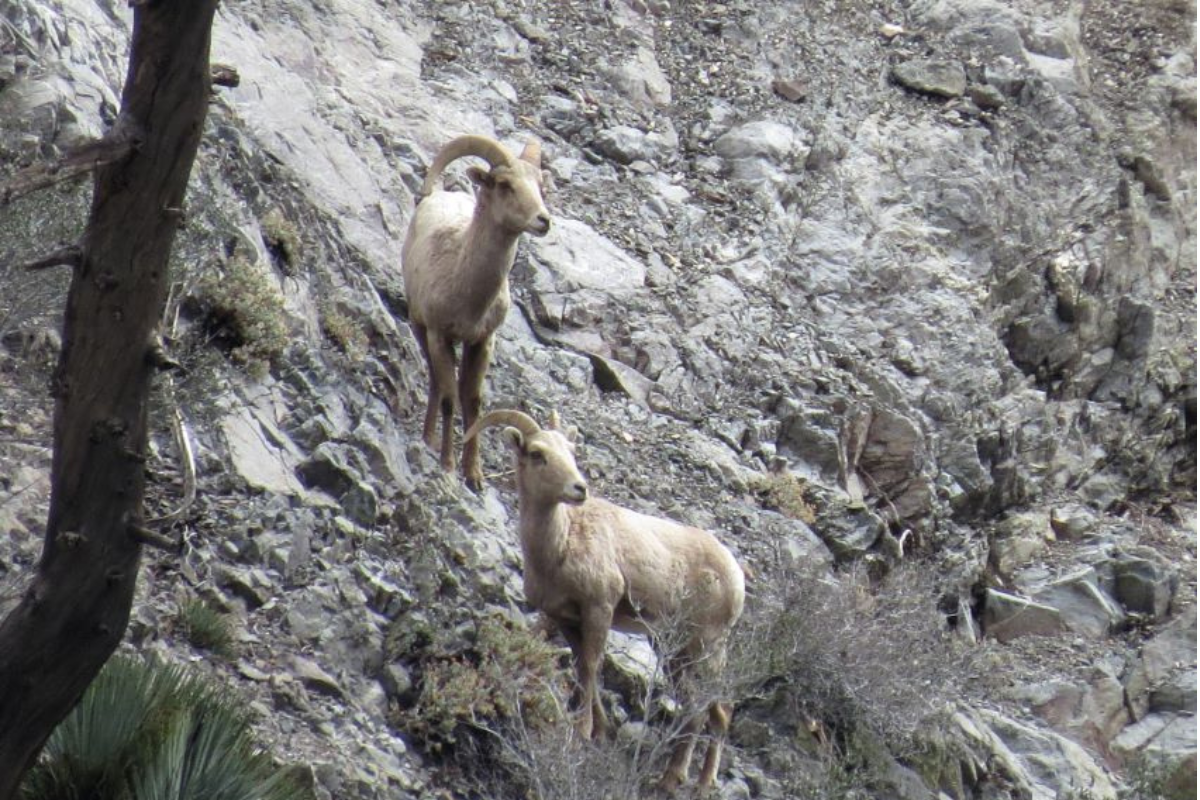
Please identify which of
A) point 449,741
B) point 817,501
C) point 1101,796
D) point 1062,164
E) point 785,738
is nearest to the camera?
point 449,741

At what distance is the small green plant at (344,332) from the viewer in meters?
11.5

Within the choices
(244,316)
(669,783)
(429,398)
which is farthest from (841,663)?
(244,316)

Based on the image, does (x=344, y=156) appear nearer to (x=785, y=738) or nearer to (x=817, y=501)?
(x=817, y=501)

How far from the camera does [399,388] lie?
38.5 feet

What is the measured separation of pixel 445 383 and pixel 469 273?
705 millimetres

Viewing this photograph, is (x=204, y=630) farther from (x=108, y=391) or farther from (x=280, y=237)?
(x=280, y=237)

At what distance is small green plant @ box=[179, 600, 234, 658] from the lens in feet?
28.9

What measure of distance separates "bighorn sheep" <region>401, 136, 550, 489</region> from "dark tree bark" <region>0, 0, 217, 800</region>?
4.75 meters

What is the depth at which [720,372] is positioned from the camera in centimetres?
1513

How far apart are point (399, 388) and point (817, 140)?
7.45 m

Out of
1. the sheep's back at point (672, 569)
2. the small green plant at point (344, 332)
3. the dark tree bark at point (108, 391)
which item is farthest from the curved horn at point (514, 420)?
the dark tree bark at point (108, 391)

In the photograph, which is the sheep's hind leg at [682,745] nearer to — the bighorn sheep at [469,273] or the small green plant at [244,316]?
the bighorn sheep at [469,273]

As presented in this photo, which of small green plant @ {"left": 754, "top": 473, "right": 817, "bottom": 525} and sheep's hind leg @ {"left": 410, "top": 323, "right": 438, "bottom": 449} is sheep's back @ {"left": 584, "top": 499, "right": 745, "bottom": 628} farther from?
small green plant @ {"left": 754, "top": 473, "right": 817, "bottom": 525}

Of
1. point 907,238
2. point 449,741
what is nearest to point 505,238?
point 449,741
